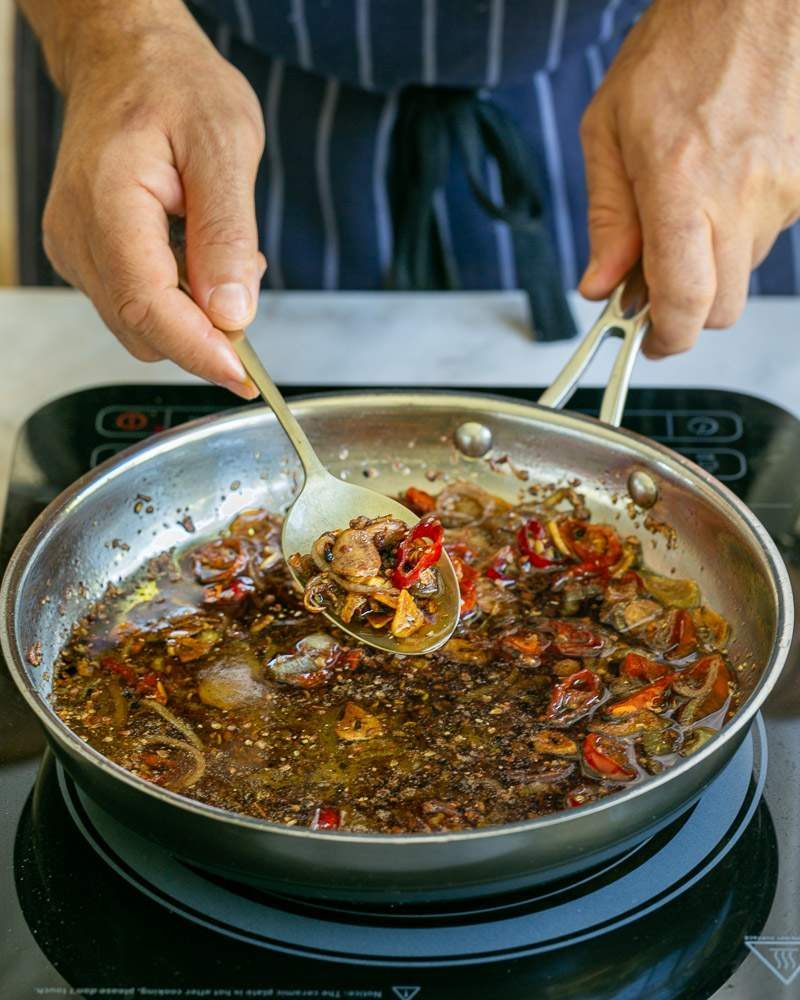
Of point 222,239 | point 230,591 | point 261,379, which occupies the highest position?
point 222,239

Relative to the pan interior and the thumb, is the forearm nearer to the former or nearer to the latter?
the thumb

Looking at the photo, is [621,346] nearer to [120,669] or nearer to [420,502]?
[420,502]

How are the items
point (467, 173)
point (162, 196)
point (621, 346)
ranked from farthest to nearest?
point (467, 173)
point (621, 346)
point (162, 196)

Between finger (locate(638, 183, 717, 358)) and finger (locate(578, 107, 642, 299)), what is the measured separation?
1.6 inches

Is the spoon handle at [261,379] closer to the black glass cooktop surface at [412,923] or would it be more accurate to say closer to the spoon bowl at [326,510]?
the spoon bowl at [326,510]

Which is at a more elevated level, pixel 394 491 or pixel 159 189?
pixel 159 189

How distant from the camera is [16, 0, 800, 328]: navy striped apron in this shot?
66.5 inches

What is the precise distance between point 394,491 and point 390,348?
302 millimetres

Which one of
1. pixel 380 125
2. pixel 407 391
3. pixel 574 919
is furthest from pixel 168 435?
pixel 380 125

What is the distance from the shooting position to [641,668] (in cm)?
111

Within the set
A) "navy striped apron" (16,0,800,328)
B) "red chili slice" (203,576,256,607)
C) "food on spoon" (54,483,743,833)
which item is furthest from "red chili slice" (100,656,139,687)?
"navy striped apron" (16,0,800,328)

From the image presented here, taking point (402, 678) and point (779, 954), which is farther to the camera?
point (402, 678)

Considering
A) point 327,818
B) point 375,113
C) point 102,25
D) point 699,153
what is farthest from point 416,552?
point 375,113

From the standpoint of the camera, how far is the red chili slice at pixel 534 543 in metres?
1.26
